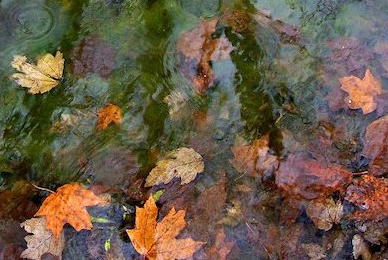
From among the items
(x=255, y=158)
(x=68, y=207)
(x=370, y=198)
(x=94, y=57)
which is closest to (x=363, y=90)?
(x=370, y=198)

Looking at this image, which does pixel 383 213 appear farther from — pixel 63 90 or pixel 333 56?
pixel 63 90

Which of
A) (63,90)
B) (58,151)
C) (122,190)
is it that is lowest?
(122,190)

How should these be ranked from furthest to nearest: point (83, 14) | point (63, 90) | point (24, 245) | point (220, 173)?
point (83, 14)
point (63, 90)
point (220, 173)
point (24, 245)

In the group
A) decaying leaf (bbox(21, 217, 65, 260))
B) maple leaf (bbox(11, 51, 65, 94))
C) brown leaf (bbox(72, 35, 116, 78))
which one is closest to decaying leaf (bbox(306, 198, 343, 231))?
decaying leaf (bbox(21, 217, 65, 260))

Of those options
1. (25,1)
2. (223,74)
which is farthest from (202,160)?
(25,1)

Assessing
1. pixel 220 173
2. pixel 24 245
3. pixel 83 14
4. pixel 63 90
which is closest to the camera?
pixel 24 245

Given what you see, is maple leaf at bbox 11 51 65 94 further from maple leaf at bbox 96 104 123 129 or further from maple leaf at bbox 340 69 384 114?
maple leaf at bbox 340 69 384 114
